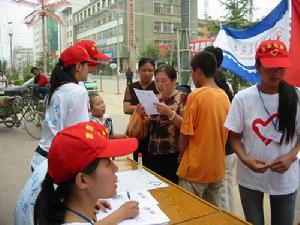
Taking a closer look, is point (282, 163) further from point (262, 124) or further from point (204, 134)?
point (204, 134)

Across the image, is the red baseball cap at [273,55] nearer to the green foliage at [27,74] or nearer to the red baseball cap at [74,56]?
the red baseball cap at [74,56]

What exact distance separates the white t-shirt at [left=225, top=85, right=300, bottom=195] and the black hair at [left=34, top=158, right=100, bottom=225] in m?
1.14

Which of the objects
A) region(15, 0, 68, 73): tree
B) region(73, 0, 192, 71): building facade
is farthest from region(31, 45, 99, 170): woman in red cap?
region(73, 0, 192, 71): building facade

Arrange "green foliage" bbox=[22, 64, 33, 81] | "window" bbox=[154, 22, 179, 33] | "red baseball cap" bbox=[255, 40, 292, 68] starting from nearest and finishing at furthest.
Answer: "red baseball cap" bbox=[255, 40, 292, 68] → "green foliage" bbox=[22, 64, 33, 81] → "window" bbox=[154, 22, 179, 33]

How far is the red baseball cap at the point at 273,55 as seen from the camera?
2.03m

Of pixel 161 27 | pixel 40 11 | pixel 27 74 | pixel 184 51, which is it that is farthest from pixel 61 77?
pixel 161 27

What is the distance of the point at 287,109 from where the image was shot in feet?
6.79

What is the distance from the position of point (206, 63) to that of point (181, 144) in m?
0.59

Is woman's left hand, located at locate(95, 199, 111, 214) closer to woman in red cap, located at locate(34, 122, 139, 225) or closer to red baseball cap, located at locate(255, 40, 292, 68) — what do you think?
woman in red cap, located at locate(34, 122, 139, 225)

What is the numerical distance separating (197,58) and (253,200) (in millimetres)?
1024

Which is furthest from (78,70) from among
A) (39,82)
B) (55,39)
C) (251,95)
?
(55,39)

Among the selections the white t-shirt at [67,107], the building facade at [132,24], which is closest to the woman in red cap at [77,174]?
the white t-shirt at [67,107]

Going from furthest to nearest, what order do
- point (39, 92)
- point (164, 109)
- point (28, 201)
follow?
point (39, 92)
point (164, 109)
point (28, 201)

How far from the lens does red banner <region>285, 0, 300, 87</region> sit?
3133 mm
